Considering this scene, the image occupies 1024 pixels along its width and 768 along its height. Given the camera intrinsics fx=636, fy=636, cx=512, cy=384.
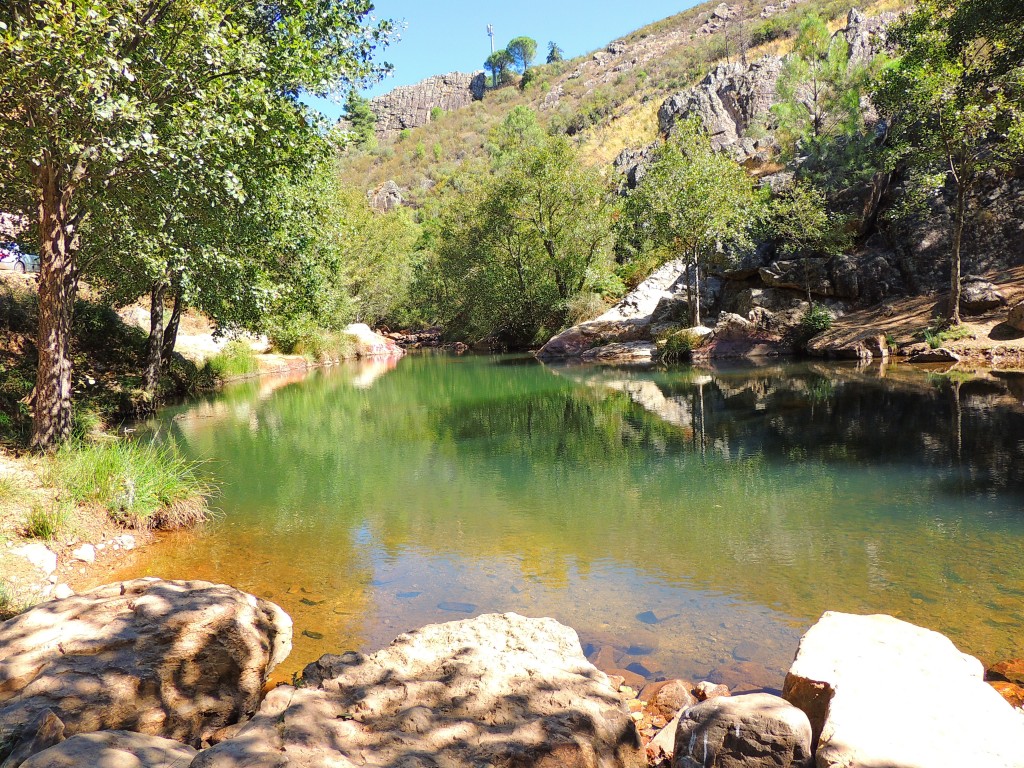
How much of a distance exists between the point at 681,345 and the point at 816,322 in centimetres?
604

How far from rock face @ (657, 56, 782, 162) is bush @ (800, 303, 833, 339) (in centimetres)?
3330

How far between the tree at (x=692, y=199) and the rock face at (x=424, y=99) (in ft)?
350

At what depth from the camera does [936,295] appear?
26.6 meters

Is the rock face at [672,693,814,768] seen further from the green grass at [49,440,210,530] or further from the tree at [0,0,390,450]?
the tree at [0,0,390,450]

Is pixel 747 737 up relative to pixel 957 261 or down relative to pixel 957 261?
down

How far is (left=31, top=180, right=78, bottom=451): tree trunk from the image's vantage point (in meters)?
8.79

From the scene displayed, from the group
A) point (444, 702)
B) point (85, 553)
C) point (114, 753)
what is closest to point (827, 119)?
point (85, 553)

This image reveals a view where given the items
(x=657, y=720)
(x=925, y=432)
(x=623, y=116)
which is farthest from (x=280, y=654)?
(x=623, y=116)

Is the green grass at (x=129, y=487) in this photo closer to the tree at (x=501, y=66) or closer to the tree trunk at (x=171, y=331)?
the tree trunk at (x=171, y=331)

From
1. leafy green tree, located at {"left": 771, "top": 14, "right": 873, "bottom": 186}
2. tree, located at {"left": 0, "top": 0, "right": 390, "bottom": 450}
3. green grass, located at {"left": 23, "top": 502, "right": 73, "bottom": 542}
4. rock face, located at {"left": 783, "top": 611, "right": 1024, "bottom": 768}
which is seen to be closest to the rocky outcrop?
leafy green tree, located at {"left": 771, "top": 14, "right": 873, "bottom": 186}

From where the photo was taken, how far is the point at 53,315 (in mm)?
8938

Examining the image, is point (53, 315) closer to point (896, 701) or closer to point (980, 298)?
point (896, 701)

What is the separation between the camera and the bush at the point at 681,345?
30703 mm

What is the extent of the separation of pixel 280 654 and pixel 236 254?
30.0ft
